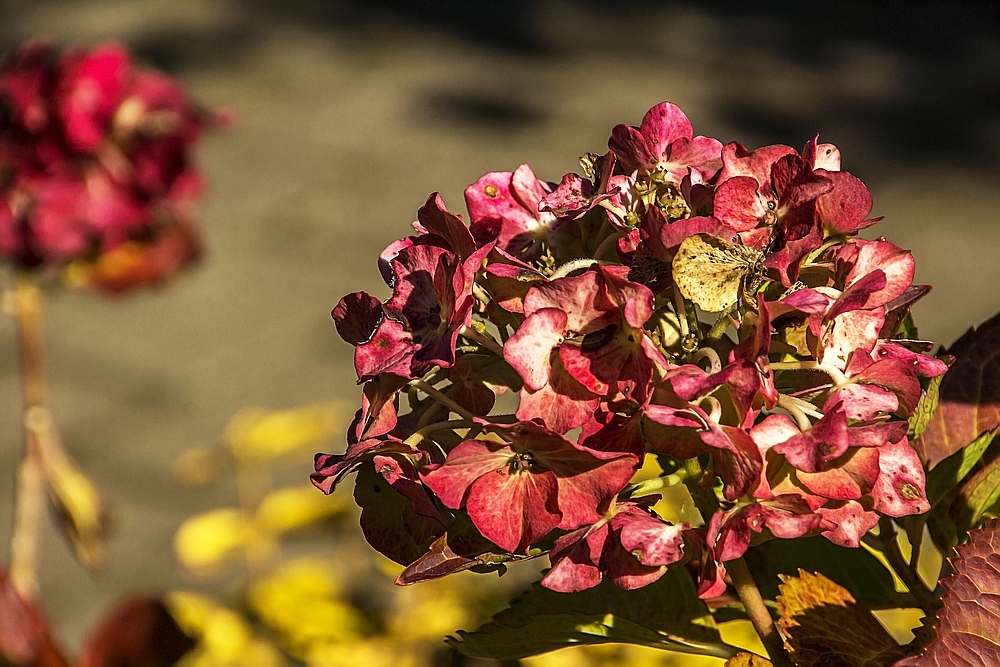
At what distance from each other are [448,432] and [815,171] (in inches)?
8.1

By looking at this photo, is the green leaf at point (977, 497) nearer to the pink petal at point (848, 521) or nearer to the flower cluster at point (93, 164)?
the pink petal at point (848, 521)

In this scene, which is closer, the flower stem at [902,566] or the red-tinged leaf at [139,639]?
the flower stem at [902,566]

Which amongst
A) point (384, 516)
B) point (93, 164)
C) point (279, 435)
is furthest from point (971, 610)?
point (93, 164)

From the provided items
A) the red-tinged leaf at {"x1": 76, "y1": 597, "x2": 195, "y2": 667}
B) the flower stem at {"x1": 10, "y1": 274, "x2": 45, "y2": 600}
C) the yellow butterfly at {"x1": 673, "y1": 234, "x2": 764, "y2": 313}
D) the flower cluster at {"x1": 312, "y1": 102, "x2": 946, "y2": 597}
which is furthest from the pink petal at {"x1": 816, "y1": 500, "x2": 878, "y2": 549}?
the flower stem at {"x1": 10, "y1": 274, "x2": 45, "y2": 600}

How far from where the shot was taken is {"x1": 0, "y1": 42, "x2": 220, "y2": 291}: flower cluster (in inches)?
46.4

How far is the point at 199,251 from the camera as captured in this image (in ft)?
4.57

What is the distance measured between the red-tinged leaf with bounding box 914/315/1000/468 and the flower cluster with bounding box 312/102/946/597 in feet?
0.40

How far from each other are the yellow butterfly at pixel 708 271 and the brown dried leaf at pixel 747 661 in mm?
166

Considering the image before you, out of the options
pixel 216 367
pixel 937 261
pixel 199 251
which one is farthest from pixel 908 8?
pixel 199 251

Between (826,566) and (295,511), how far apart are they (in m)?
0.77

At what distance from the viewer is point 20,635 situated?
2.99 ft

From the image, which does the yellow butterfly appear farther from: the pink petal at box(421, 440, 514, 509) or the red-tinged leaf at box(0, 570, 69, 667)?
the red-tinged leaf at box(0, 570, 69, 667)

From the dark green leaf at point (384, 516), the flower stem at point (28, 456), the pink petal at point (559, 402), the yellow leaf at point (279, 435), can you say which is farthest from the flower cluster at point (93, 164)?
the pink petal at point (559, 402)

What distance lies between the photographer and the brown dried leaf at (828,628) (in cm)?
51
